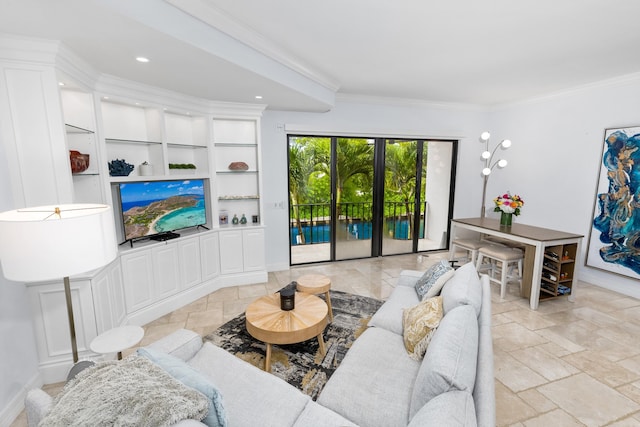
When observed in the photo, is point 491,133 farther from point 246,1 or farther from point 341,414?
point 341,414

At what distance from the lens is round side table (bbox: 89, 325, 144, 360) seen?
1.92 m

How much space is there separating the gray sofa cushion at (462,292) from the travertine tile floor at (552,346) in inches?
31.1

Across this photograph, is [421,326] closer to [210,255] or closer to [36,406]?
[36,406]

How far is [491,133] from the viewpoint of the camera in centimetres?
551

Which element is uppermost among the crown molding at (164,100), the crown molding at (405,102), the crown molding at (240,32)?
the crown molding at (405,102)

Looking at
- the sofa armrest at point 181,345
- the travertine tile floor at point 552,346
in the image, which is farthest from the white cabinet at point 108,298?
the sofa armrest at point 181,345

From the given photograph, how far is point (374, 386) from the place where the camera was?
166 centimetres

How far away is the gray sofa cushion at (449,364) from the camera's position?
125 centimetres

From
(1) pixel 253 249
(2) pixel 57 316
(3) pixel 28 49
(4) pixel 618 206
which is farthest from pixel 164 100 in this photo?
(4) pixel 618 206

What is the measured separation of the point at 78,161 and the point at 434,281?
3269mm

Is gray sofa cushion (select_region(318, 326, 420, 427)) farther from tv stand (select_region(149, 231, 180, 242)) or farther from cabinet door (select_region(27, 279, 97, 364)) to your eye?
tv stand (select_region(149, 231, 180, 242))

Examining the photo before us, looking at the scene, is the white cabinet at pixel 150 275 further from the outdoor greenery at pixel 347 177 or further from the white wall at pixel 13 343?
the outdoor greenery at pixel 347 177

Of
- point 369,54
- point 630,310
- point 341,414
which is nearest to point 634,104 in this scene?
point 630,310

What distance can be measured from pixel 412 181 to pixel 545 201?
205 cm
